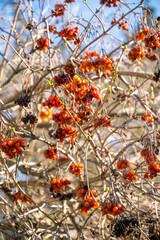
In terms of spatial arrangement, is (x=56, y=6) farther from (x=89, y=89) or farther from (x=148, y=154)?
(x=148, y=154)

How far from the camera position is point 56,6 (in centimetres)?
365

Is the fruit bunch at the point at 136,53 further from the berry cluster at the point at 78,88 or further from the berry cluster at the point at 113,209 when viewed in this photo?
the berry cluster at the point at 113,209

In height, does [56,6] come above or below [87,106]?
above

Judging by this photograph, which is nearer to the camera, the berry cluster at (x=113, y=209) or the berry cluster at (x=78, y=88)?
the berry cluster at (x=113, y=209)

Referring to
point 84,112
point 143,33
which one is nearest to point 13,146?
point 84,112

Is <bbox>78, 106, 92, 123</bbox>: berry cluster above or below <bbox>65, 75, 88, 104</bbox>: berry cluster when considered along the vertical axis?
below

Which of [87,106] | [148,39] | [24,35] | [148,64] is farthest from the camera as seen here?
[148,64]

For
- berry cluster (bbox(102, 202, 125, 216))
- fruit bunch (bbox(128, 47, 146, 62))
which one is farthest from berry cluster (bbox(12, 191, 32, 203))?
fruit bunch (bbox(128, 47, 146, 62))

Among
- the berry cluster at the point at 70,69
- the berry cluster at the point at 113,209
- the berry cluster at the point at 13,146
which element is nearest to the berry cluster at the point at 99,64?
the berry cluster at the point at 70,69

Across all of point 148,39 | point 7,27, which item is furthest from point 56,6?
point 148,39

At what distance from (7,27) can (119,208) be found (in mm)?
3266

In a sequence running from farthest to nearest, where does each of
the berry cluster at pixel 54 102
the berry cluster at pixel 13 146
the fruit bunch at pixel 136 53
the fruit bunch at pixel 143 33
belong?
the fruit bunch at pixel 143 33 < the fruit bunch at pixel 136 53 < the berry cluster at pixel 54 102 < the berry cluster at pixel 13 146

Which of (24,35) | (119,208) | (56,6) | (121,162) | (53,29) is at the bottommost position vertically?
(119,208)

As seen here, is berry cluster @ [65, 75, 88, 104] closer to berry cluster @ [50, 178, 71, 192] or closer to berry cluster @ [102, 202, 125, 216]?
berry cluster @ [50, 178, 71, 192]
